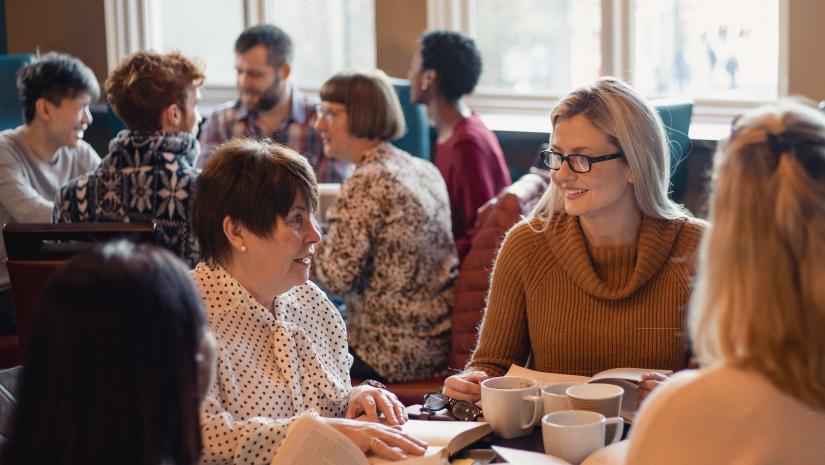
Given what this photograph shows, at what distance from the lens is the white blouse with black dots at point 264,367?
1.76 m

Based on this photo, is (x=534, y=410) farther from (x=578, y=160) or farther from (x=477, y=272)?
(x=477, y=272)

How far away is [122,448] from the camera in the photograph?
114 centimetres

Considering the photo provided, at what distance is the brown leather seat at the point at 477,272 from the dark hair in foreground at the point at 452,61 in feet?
4.37

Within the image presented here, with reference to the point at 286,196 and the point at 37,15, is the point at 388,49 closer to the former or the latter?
the point at 37,15

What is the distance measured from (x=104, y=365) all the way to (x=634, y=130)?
4.75 ft

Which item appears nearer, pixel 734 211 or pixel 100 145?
pixel 734 211

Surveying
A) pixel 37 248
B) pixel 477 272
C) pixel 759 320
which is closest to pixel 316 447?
pixel 759 320

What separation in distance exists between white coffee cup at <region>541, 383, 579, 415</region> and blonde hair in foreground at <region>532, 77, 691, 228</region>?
2.14ft

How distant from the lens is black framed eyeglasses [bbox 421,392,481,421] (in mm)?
1836

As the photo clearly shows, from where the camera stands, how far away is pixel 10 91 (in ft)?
16.5

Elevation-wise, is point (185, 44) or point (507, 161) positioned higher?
point (185, 44)

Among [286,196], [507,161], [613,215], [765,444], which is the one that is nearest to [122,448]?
[765,444]

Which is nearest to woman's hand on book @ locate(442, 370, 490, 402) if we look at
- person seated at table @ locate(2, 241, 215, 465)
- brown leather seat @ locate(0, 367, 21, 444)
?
brown leather seat @ locate(0, 367, 21, 444)

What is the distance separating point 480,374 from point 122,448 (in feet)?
3.50
